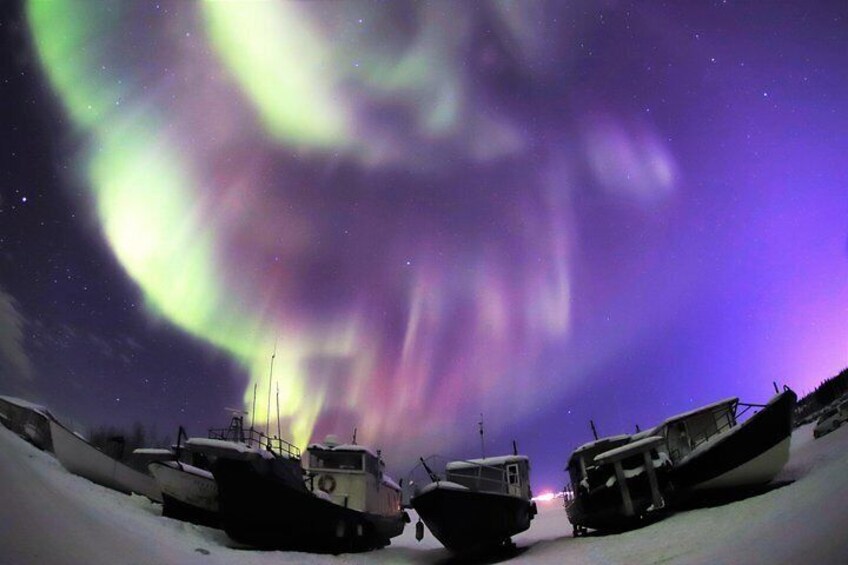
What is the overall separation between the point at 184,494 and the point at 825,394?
70.7 meters

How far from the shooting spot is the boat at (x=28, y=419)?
29469 millimetres

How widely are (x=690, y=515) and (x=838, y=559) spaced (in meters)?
16.5

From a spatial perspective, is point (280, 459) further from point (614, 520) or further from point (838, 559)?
point (838, 559)

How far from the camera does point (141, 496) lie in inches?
1309

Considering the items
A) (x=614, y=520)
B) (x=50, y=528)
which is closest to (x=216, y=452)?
(x=50, y=528)

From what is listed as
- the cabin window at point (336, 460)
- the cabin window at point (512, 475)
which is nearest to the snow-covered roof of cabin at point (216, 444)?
the cabin window at point (336, 460)

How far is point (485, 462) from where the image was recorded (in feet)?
104

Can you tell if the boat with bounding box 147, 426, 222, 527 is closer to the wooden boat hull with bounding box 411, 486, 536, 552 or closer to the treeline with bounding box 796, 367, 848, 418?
the wooden boat hull with bounding box 411, 486, 536, 552

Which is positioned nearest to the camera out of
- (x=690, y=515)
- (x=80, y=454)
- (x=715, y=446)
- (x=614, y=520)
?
(x=690, y=515)

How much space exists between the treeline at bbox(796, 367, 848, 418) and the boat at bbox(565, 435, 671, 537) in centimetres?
4251

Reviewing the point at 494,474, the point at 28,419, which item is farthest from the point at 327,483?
the point at 28,419

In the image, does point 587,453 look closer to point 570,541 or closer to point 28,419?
point 570,541

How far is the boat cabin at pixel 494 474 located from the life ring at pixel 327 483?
7957mm

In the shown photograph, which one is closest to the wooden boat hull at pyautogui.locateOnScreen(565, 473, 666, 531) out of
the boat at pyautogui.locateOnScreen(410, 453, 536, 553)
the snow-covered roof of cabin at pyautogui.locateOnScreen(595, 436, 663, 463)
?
the snow-covered roof of cabin at pyautogui.locateOnScreen(595, 436, 663, 463)
